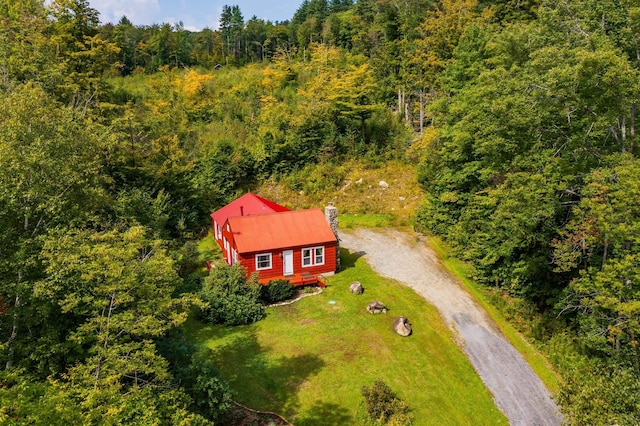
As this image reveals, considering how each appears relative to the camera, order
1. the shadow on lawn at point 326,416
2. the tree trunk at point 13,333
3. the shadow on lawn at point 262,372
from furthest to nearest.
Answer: the shadow on lawn at point 262,372
the shadow on lawn at point 326,416
the tree trunk at point 13,333

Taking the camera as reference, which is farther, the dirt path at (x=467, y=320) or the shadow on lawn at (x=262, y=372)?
the dirt path at (x=467, y=320)

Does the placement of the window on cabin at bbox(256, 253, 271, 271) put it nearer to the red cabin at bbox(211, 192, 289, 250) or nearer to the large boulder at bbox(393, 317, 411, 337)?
the red cabin at bbox(211, 192, 289, 250)

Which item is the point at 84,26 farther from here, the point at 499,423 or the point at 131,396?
the point at 499,423

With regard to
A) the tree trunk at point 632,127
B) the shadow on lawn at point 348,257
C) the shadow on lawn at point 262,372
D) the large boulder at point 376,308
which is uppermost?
the tree trunk at point 632,127

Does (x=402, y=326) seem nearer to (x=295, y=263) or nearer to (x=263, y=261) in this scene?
(x=295, y=263)

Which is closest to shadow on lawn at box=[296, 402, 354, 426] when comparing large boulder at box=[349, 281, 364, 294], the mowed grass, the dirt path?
the mowed grass

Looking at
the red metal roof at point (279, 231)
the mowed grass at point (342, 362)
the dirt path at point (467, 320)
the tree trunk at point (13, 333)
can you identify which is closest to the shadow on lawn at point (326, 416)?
the mowed grass at point (342, 362)

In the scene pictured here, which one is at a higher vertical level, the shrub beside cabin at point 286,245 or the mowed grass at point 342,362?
the shrub beside cabin at point 286,245

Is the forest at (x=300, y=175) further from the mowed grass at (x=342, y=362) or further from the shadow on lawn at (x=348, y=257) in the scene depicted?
the shadow on lawn at (x=348, y=257)
